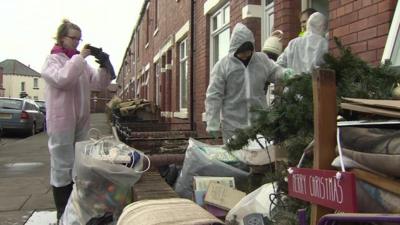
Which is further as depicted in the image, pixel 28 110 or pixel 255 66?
pixel 28 110

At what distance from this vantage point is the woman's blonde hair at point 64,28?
4906mm

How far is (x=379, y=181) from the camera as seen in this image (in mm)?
1627

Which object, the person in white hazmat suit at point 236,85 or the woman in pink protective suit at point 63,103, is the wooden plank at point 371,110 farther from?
the woman in pink protective suit at point 63,103

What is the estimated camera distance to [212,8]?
9.73 m

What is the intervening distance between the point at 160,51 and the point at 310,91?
1621 centimetres

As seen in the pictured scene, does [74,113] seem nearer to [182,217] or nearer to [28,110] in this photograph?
[182,217]

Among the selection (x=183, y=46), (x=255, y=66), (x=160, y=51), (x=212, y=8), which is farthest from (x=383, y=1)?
(x=160, y=51)

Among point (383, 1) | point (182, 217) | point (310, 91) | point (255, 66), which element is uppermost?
point (383, 1)

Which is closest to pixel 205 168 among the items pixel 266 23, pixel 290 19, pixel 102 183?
pixel 102 183

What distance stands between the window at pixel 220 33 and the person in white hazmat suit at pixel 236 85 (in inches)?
158

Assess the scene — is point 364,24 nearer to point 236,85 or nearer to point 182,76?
point 236,85

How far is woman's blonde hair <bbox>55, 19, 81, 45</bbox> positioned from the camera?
4.91 meters

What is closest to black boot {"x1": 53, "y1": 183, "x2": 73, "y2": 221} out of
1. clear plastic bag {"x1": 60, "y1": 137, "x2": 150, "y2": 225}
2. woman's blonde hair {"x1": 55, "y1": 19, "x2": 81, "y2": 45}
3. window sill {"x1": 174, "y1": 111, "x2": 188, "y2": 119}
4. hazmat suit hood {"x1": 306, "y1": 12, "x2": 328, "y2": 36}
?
clear plastic bag {"x1": 60, "y1": 137, "x2": 150, "y2": 225}

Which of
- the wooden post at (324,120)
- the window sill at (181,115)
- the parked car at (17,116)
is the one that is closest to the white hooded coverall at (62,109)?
the wooden post at (324,120)
